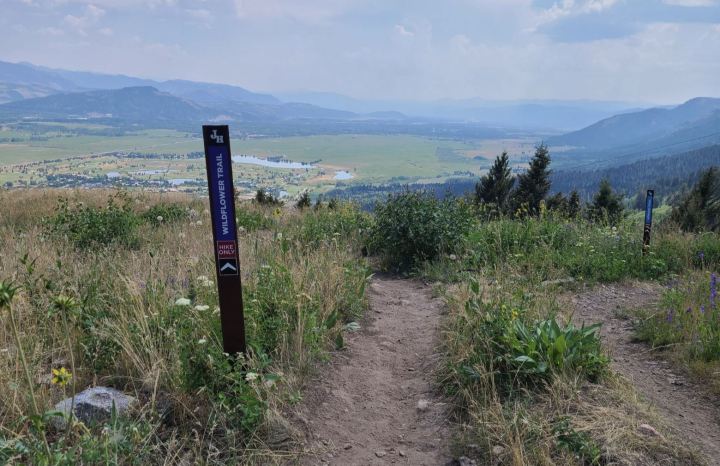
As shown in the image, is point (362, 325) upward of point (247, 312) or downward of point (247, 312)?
downward

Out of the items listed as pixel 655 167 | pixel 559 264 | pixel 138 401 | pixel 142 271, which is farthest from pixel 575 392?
pixel 655 167

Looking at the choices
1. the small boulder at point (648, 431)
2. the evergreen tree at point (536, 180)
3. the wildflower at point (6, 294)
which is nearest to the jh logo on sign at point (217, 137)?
the wildflower at point (6, 294)

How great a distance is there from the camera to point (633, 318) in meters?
5.30

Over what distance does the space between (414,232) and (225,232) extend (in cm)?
467

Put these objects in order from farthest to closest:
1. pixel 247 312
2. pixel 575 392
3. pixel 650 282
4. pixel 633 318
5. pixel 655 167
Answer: pixel 655 167, pixel 650 282, pixel 633 318, pixel 247 312, pixel 575 392

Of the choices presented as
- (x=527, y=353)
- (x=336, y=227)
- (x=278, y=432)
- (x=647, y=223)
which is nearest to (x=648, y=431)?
(x=527, y=353)

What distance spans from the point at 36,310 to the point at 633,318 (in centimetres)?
568

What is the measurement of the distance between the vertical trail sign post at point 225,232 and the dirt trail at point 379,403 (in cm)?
69

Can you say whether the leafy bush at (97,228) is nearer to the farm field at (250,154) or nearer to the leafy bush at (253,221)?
the leafy bush at (253,221)

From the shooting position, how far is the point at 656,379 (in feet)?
12.9

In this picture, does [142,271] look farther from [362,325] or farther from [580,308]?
[580,308]

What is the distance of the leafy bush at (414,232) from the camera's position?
7.28 metres

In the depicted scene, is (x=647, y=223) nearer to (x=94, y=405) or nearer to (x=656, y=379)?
(x=656, y=379)

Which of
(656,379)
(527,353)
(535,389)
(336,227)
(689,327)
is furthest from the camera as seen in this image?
(336,227)
